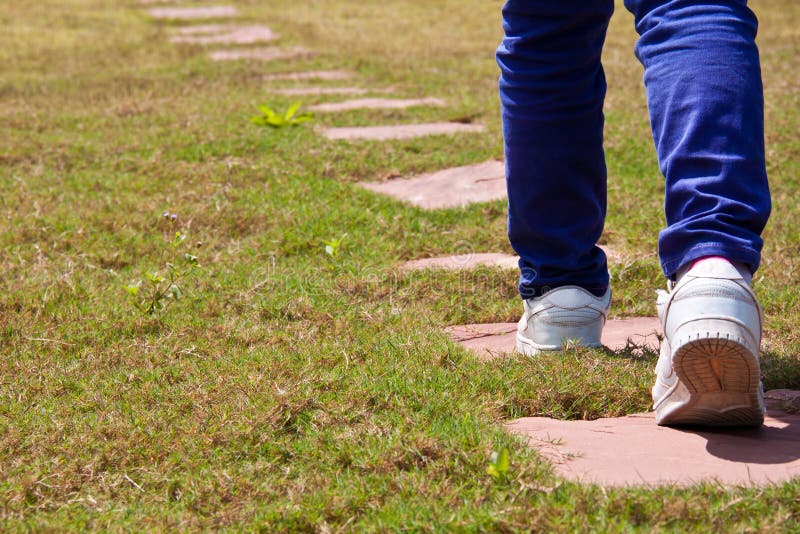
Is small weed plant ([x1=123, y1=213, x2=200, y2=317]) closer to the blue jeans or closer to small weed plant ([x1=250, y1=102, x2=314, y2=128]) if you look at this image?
the blue jeans

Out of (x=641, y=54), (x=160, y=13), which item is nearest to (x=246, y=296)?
(x=641, y=54)

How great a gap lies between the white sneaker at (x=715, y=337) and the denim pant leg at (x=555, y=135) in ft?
1.51

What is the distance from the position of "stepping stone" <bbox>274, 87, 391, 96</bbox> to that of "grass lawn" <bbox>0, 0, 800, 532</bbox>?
368 millimetres

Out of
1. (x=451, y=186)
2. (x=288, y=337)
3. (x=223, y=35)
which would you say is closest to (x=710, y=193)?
(x=288, y=337)

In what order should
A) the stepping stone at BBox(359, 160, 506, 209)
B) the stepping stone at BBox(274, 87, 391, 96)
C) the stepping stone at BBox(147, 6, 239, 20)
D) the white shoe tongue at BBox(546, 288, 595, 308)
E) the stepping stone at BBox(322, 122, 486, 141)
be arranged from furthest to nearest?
the stepping stone at BBox(147, 6, 239, 20) → the stepping stone at BBox(274, 87, 391, 96) → the stepping stone at BBox(322, 122, 486, 141) → the stepping stone at BBox(359, 160, 506, 209) → the white shoe tongue at BBox(546, 288, 595, 308)

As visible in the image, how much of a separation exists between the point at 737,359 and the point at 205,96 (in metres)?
4.56

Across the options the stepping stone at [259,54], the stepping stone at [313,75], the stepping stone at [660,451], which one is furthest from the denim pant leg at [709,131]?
the stepping stone at [259,54]

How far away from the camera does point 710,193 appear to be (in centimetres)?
162

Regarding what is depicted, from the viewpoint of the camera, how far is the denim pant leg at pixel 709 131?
1610mm

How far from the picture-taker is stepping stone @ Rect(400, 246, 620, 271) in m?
2.96

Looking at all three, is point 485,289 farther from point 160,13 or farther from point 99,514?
point 160,13

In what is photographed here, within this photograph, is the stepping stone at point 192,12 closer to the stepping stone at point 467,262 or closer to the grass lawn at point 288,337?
the grass lawn at point 288,337

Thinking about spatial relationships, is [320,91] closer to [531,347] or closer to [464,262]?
[464,262]

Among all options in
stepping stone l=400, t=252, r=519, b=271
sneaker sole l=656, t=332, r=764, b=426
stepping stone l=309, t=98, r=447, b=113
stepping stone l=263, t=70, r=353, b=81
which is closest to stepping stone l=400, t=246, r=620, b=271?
stepping stone l=400, t=252, r=519, b=271
